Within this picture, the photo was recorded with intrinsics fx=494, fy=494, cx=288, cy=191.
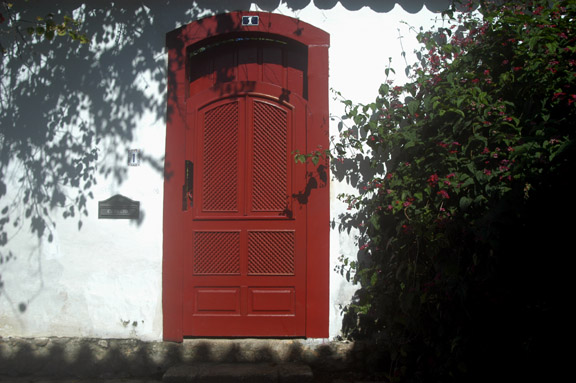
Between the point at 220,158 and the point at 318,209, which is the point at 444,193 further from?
the point at 220,158

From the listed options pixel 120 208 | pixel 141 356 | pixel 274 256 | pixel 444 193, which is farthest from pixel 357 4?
pixel 141 356

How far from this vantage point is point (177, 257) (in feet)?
15.6

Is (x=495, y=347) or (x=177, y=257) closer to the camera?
(x=495, y=347)

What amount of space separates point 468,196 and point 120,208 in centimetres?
317

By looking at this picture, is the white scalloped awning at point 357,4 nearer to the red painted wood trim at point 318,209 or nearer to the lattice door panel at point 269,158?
the red painted wood trim at point 318,209

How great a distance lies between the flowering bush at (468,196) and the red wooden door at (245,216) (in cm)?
55

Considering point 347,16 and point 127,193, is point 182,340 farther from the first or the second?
point 347,16

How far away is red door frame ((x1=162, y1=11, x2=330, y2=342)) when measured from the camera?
15.5 ft

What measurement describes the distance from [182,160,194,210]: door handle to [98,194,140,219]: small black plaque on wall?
45cm

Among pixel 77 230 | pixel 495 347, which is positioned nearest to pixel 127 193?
pixel 77 230

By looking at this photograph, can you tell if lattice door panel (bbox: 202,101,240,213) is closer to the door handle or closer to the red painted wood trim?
the door handle

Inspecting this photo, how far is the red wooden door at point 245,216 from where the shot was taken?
4.75 meters

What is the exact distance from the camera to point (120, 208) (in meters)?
4.78

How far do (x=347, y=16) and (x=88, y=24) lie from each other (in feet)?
8.43
